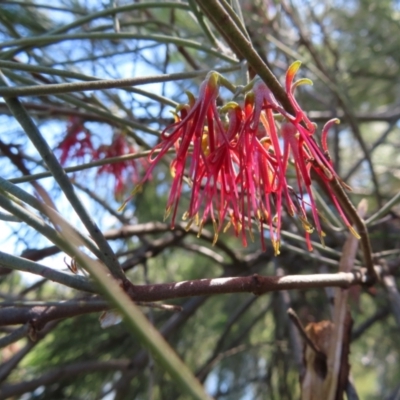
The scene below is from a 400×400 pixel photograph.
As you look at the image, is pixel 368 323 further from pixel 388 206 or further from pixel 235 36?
pixel 235 36

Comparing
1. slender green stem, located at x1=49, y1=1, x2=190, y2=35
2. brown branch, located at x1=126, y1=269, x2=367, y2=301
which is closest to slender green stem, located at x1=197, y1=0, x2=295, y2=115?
brown branch, located at x1=126, y1=269, x2=367, y2=301

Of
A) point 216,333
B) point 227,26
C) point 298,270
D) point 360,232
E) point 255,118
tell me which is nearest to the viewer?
point 227,26

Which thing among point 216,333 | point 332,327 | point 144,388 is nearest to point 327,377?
point 332,327

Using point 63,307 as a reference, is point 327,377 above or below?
below

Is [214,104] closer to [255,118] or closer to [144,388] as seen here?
[255,118]

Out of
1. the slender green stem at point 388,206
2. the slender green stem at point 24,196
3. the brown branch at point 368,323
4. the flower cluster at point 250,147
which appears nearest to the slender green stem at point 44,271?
Result: the slender green stem at point 24,196

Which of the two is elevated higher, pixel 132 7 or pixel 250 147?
pixel 132 7

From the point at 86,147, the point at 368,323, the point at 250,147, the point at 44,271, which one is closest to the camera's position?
the point at 44,271

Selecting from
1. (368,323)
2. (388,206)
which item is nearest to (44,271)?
(388,206)

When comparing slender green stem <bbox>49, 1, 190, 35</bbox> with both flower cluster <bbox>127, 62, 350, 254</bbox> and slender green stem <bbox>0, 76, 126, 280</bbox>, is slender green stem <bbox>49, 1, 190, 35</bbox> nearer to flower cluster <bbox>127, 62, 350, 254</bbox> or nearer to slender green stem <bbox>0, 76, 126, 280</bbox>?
flower cluster <bbox>127, 62, 350, 254</bbox>
